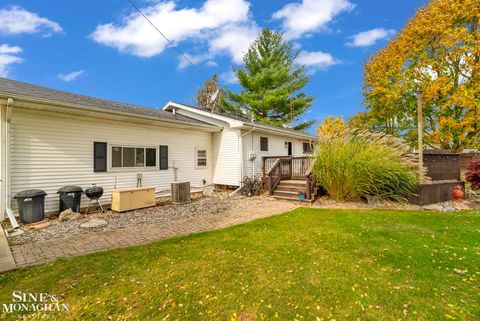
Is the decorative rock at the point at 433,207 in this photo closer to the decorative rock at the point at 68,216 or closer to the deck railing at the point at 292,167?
the deck railing at the point at 292,167

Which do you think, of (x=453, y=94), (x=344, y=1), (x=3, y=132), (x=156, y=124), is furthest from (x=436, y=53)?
(x=3, y=132)

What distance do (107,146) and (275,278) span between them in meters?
7.08

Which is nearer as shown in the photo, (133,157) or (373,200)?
(373,200)

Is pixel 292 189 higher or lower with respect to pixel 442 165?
lower

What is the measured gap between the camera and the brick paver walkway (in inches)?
153

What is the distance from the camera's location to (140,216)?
6676 mm

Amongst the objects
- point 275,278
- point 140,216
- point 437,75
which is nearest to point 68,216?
point 140,216

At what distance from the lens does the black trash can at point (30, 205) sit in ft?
18.9

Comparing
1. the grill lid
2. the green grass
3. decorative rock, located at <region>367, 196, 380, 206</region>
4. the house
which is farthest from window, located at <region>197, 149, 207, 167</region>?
decorative rock, located at <region>367, 196, 380, 206</region>

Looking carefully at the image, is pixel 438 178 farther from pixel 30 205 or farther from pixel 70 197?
pixel 30 205

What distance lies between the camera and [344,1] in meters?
11.0

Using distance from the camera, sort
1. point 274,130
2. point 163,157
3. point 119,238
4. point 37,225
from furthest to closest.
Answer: point 274,130
point 163,157
point 37,225
point 119,238

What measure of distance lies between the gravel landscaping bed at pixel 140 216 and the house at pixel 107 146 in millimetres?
1186

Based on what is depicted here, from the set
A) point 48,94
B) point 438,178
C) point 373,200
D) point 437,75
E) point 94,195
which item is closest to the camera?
point 94,195
